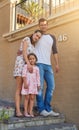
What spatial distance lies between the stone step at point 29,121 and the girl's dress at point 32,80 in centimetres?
51

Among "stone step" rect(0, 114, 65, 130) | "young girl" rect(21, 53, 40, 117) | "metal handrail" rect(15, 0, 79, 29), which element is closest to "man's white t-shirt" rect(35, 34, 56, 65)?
"young girl" rect(21, 53, 40, 117)

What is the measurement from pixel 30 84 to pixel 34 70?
29 cm

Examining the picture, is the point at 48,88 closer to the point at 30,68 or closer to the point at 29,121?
the point at 30,68

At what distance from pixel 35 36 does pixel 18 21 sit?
3.47m

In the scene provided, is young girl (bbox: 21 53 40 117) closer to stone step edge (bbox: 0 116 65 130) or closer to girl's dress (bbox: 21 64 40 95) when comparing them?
girl's dress (bbox: 21 64 40 95)

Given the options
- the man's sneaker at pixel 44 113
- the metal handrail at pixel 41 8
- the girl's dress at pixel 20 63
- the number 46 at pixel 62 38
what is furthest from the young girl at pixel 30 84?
the metal handrail at pixel 41 8

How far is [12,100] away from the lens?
336 inches

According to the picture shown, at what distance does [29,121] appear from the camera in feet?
18.9

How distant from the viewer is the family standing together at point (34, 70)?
230 inches

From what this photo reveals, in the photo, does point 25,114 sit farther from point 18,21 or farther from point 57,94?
point 18,21

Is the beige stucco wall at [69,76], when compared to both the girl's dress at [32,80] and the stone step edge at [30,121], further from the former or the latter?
the girl's dress at [32,80]

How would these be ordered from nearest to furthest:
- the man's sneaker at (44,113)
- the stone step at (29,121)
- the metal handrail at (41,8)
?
1. the stone step at (29,121)
2. the man's sneaker at (44,113)
3. the metal handrail at (41,8)

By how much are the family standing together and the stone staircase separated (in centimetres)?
12

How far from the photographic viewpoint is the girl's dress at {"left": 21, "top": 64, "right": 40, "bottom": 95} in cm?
581
